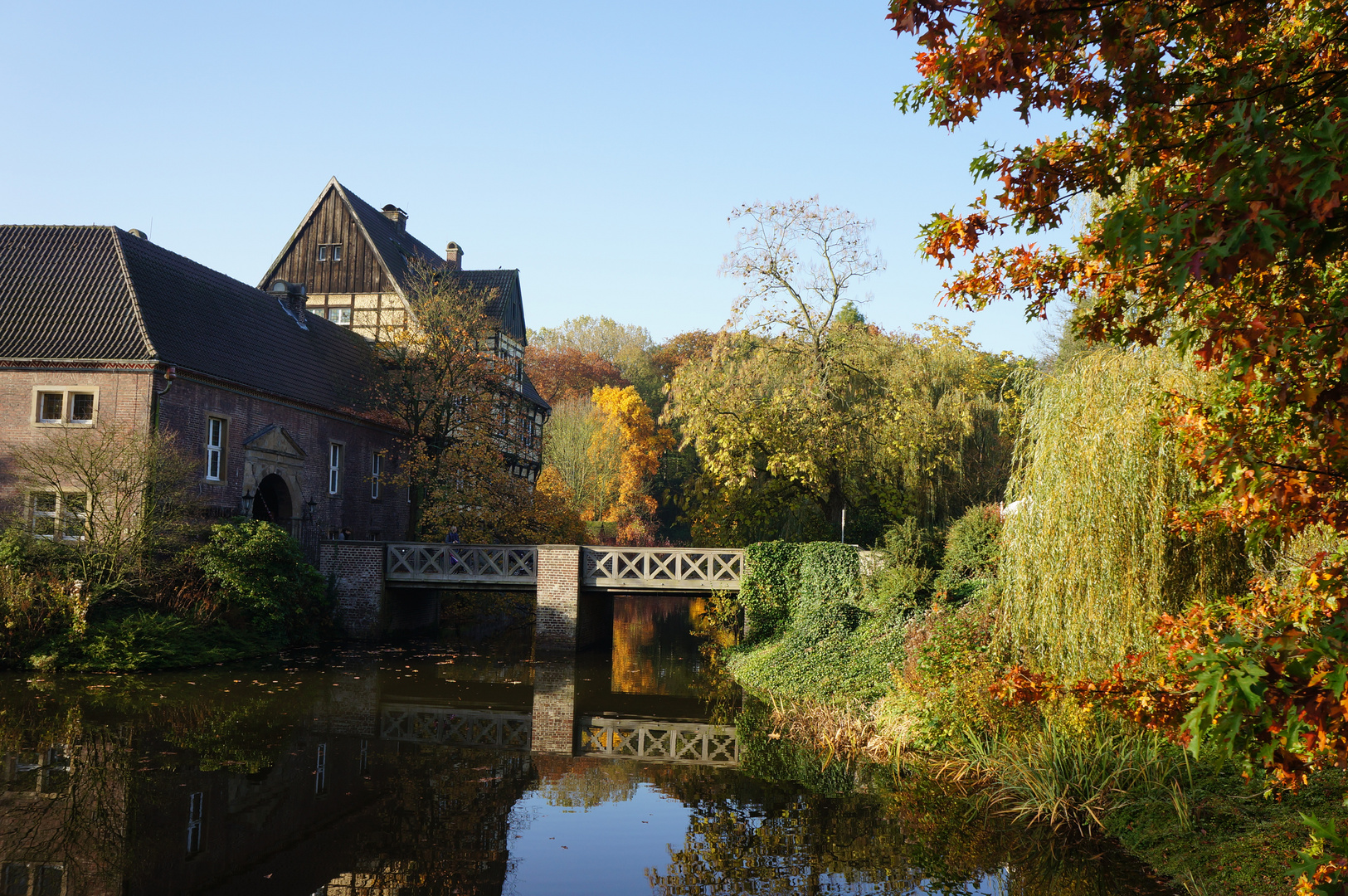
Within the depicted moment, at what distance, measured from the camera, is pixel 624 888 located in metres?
6.99

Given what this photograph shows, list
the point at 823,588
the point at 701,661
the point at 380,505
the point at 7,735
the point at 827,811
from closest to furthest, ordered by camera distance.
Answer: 1. the point at 827,811
2. the point at 7,735
3. the point at 823,588
4. the point at 701,661
5. the point at 380,505

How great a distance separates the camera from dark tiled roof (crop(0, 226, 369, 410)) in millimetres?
19625

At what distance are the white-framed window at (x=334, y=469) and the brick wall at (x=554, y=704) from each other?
27.2ft

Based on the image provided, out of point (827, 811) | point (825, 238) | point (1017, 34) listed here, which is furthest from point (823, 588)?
point (1017, 34)

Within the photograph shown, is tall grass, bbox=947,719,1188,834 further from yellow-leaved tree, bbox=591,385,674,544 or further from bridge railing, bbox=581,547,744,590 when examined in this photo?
yellow-leaved tree, bbox=591,385,674,544

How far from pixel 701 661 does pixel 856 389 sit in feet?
26.5

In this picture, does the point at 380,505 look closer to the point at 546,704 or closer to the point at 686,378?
the point at 686,378

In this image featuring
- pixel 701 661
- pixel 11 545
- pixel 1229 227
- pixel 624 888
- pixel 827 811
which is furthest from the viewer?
pixel 701 661

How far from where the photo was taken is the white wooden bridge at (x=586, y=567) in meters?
21.6

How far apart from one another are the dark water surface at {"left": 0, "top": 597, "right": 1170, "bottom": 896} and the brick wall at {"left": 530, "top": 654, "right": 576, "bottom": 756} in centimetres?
8

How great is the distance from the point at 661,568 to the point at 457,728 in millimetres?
9308

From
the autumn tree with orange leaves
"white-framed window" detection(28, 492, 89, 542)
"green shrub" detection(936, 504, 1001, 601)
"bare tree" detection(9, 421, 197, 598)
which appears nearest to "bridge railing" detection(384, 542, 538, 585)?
"bare tree" detection(9, 421, 197, 598)

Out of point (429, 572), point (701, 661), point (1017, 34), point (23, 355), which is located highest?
point (23, 355)

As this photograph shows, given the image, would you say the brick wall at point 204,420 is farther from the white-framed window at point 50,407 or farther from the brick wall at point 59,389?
the white-framed window at point 50,407
